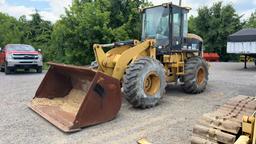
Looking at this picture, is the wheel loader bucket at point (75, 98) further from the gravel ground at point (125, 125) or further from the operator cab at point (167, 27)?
the operator cab at point (167, 27)

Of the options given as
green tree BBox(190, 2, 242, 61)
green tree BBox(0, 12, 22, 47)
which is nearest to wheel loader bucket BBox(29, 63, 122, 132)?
green tree BBox(190, 2, 242, 61)

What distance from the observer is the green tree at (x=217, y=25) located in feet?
101

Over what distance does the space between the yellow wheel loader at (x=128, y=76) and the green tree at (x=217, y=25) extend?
22043 millimetres

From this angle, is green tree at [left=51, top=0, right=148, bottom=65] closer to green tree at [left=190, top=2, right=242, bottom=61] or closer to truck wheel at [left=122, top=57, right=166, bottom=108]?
green tree at [left=190, top=2, right=242, bottom=61]

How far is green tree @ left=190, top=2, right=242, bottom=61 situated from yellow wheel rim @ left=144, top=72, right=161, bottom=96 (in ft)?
82.0

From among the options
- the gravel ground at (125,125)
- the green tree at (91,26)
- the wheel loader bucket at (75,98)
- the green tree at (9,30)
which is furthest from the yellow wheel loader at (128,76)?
the green tree at (9,30)

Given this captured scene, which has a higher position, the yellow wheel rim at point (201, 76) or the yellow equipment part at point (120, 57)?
the yellow equipment part at point (120, 57)

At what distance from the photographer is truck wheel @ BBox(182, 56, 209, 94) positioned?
861cm

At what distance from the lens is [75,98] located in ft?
23.3

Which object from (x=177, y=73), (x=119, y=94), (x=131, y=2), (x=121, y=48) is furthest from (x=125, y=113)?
(x=131, y=2)

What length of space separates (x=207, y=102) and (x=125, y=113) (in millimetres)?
2439

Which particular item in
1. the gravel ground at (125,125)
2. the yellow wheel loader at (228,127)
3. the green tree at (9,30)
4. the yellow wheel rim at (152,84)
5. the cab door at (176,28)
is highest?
the green tree at (9,30)

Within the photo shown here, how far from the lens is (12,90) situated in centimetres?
1005

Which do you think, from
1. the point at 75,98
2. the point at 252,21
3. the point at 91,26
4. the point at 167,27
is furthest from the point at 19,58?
the point at 252,21
